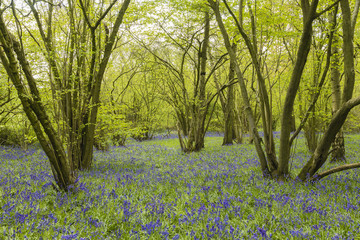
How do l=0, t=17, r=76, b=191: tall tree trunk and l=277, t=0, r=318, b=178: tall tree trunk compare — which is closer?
l=0, t=17, r=76, b=191: tall tree trunk

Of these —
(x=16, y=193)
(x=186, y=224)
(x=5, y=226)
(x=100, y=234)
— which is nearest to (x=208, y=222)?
(x=186, y=224)

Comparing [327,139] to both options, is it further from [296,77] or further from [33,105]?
[33,105]

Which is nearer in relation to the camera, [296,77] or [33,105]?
[33,105]

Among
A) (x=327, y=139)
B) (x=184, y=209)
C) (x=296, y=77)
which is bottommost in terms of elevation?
(x=184, y=209)

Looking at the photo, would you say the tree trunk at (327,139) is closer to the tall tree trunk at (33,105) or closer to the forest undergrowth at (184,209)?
the forest undergrowth at (184,209)

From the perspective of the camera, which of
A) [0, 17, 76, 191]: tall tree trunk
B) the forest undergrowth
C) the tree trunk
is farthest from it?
the tree trunk

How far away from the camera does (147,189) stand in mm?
5301

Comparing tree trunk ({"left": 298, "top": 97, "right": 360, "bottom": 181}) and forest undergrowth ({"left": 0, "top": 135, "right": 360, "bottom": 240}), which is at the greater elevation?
tree trunk ({"left": 298, "top": 97, "right": 360, "bottom": 181})

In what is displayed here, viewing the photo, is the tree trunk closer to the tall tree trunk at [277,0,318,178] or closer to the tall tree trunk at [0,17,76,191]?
the tall tree trunk at [277,0,318,178]

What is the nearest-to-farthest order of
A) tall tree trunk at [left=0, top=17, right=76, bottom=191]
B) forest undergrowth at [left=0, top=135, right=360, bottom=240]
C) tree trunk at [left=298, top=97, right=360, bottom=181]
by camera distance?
forest undergrowth at [left=0, top=135, right=360, bottom=240], tall tree trunk at [left=0, top=17, right=76, bottom=191], tree trunk at [left=298, top=97, right=360, bottom=181]

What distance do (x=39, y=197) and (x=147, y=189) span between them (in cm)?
224

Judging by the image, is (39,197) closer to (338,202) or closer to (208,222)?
(208,222)

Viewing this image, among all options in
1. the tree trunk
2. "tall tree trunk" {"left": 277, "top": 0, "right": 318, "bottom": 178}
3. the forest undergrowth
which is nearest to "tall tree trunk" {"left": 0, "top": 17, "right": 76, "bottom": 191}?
the forest undergrowth

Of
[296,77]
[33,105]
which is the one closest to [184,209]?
[33,105]
